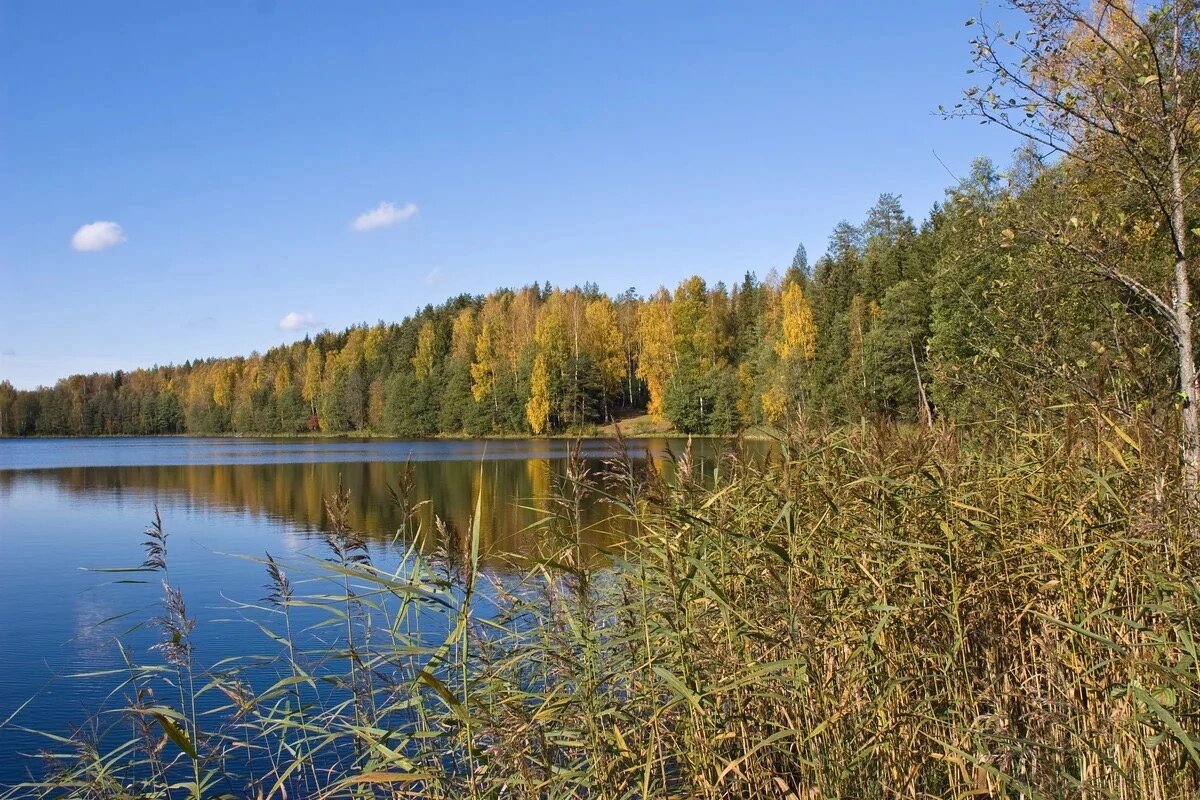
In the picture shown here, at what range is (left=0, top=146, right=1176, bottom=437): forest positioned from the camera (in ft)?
21.7

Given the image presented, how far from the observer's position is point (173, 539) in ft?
67.9

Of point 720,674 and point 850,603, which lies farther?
point 850,603

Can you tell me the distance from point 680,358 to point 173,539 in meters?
50.3

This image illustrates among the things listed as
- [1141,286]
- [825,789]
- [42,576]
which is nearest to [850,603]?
[825,789]

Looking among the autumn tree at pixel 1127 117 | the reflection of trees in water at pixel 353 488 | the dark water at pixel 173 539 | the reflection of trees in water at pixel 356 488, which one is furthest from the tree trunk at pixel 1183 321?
the reflection of trees in water at pixel 353 488

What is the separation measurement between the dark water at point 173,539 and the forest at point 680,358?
2.79 metres

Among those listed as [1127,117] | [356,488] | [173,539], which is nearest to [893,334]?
[356,488]

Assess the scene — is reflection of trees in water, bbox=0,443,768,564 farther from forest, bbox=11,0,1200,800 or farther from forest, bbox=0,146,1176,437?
forest, bbox=11,0,1200,800

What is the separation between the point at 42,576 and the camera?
16156mm

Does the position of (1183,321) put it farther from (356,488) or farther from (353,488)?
(356,488)

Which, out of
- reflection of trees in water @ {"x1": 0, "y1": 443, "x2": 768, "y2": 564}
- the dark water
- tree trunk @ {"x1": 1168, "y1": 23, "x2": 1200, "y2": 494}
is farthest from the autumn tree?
reflection of trees in water @ {"x1": 0, "y1": 443, "x2": 768, "y2": 564}

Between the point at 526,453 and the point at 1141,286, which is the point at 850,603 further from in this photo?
the point at 526,453

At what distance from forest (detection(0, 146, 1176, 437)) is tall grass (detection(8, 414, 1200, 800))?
692mm

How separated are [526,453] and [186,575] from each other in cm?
3542
